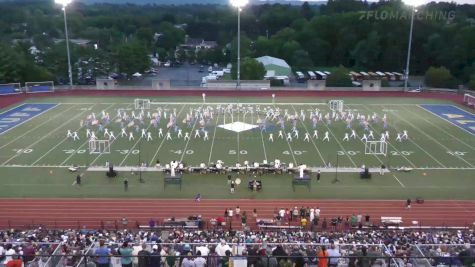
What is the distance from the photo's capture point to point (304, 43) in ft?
256

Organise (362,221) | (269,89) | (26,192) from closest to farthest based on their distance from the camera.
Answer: (362,221), (26,192), (269,89)

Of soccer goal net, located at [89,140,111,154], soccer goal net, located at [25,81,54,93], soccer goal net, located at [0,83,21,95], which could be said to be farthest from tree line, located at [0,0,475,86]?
soccer goal net, located at [89,140,111,154]

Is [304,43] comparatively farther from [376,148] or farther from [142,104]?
[376,148]

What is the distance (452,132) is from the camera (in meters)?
28.5

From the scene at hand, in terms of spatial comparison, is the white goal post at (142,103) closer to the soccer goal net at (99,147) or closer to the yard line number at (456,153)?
the soccer goal net at (99,147)

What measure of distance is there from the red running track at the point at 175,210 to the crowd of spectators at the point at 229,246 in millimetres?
1972

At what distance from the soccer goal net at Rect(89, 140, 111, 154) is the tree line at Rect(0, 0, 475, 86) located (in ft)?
87.4

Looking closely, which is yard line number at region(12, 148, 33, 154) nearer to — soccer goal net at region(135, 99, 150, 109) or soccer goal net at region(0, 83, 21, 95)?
soccer goal net at region(135, 99, 150, 109)

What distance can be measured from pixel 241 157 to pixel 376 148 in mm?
7108

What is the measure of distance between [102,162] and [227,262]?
14815mm

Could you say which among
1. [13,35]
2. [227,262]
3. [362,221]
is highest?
[13,35]

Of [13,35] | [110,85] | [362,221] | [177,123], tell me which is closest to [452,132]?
[362,221]

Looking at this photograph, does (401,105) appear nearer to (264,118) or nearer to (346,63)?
(264,118)

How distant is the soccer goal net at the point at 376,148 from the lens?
2411cm
